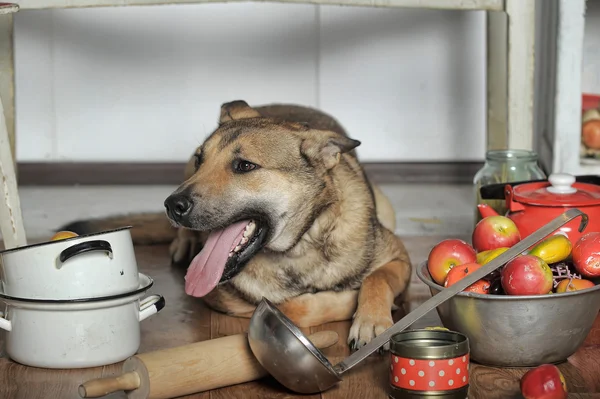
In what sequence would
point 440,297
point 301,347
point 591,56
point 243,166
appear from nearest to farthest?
1. point 301,347
2. point 440,297
3. point 243,166
4. point 591,56

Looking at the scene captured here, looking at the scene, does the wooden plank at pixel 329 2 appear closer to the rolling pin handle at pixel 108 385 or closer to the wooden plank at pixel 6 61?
the wooden plank at pixel 6 61

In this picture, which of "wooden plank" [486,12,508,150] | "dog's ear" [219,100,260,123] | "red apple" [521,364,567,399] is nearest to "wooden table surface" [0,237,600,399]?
"red apple" [521,364,567,399]

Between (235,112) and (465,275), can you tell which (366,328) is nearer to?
(465,275)

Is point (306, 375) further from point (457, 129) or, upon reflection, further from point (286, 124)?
point (457, 129)

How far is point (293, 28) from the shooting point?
4625 mm

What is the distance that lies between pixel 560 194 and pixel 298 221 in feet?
2.31

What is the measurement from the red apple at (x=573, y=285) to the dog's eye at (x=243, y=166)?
80 cm

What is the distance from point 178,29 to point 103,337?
2.82 meters

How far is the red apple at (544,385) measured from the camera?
5.67 ft

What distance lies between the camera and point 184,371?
187 cm

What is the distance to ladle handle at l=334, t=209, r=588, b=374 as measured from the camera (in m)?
1.88

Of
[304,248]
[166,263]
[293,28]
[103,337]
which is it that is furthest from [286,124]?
[293,28]

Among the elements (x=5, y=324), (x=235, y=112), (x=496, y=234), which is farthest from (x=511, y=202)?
(x=5, y=324)

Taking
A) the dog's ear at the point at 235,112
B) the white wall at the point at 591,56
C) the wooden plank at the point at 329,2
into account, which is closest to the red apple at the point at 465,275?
the dog's ear at the point at 235,112
